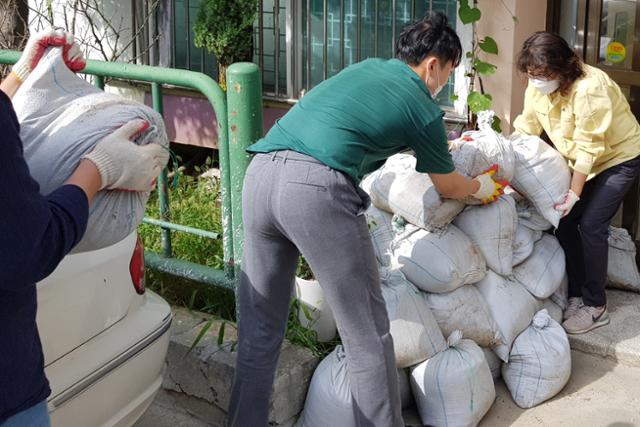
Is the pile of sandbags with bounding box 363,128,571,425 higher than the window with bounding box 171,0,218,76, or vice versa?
the window with bounding box 171,0,218,76

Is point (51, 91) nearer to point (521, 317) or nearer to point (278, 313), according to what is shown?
point (278, 313)

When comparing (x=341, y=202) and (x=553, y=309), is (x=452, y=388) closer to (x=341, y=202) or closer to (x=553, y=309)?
(x=553, y=309)

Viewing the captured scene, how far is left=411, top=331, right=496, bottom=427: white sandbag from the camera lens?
3936 millimetres

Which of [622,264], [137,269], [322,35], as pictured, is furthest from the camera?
[322,35]

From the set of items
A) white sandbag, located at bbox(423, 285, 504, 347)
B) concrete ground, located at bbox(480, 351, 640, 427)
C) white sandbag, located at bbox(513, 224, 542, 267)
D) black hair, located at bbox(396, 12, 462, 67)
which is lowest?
concrete ground, located at bbox(480, 351, 640, 427)

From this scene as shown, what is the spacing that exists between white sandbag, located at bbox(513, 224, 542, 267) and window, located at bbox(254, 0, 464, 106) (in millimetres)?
1471

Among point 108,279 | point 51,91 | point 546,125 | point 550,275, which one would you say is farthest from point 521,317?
point 51,91

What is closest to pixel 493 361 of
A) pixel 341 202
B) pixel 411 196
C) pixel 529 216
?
pixel 529 216

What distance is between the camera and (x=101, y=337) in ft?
9.75

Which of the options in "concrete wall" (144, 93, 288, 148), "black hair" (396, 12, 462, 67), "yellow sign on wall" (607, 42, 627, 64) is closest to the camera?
"black hair" (396, 12, 462, 67)

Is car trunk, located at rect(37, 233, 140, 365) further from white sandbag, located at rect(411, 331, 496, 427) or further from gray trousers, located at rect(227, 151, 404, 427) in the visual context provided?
white sandbag, located at rect(411, 331, 496, 427)

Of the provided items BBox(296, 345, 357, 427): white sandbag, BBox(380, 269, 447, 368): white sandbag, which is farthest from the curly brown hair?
BBox(296, 345, 357, 427): white sandbag

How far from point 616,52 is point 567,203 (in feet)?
3.97

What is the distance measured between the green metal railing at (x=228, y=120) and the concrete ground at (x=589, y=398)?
618mm
